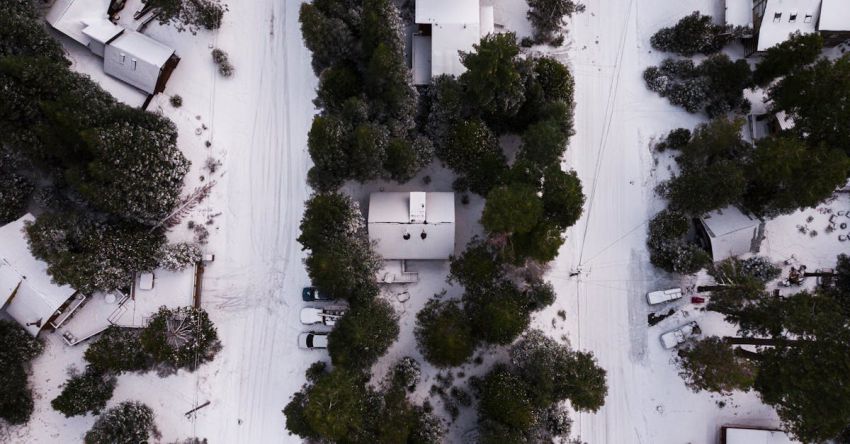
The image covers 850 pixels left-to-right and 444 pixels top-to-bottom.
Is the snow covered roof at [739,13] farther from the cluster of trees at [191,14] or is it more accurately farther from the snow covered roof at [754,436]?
the cluster of trees at [191,14]

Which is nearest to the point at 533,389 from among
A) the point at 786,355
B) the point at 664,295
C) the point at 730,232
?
the point at 664,295

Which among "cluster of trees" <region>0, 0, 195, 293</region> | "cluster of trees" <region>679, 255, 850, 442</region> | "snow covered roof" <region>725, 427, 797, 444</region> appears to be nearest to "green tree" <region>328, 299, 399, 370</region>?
"cluster of trees" <region>0, 0, 195, 293</region>

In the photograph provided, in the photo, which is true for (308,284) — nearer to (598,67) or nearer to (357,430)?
(357,430)

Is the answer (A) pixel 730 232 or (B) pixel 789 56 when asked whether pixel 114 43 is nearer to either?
(A) pixel 730 232

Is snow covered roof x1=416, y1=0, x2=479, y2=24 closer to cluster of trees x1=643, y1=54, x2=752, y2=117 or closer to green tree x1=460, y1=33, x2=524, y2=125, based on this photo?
green tree x1=460, y1=33, x2=524, y2=125

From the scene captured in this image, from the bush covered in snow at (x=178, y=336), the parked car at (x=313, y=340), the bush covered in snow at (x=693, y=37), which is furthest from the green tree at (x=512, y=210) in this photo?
the bush covered in snow at (x=178, y=336)

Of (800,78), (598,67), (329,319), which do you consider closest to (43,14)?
(329,319)
